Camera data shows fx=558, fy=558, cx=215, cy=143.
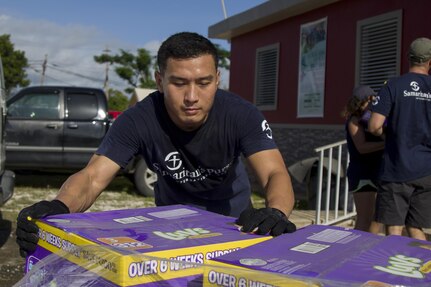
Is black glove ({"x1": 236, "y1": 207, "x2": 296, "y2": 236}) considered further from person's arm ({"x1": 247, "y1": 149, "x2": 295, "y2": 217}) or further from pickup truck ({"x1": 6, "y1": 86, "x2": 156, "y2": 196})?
pickup truck ({"x1": 6, "y1": 86, "x2": 156, "y2": 196})

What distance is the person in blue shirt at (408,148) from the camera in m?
3.96

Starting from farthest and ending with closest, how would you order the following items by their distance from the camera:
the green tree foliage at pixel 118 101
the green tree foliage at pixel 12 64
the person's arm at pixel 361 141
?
the green tree foliage at pixel 118 101, the green tree foliage at pixel 12 64, the person's arm at pixel 361 141

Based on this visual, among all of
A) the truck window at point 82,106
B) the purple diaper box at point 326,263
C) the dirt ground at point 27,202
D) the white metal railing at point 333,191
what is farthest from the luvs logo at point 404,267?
the truck window at point 82,106

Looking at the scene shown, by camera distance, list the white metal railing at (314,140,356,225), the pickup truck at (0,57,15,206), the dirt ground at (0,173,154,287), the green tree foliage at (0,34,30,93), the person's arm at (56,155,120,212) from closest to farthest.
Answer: the person's arm at (56,155,120,212), the dirt ground at (0,173,154,287), the pickup truck at (0,57,15,206), the white metal railing at (314,140,356,225), the green tree foliage at (0,34,30,93)

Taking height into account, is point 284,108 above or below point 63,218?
above

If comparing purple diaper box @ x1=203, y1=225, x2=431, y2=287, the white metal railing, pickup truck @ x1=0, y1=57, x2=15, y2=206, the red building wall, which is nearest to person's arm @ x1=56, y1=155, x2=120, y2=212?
purple diaper box @ x1=203, y1=225, x2=431, y2=287

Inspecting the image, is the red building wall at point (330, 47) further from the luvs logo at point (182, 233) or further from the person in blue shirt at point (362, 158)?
the luvs logo at point (182, 233)

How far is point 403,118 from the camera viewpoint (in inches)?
157

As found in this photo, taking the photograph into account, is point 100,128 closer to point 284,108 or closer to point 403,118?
point 284,108

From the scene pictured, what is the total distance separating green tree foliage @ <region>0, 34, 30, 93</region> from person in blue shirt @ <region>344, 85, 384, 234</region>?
40962 millimetres

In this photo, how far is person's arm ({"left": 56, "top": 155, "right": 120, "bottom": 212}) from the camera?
7.62 feet

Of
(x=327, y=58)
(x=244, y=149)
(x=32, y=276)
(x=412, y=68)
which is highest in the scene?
(x=327, y=58)

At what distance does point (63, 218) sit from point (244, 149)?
94cm

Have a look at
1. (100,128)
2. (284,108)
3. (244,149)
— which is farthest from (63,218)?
(284,108)
